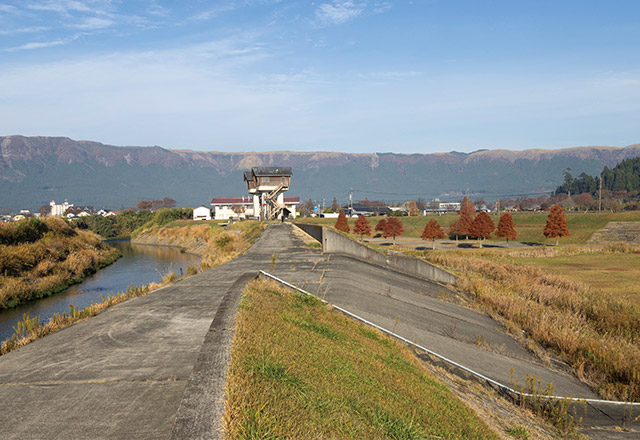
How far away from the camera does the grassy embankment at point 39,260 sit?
99.6 ft

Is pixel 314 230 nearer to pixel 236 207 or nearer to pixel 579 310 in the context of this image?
pixel 579 310

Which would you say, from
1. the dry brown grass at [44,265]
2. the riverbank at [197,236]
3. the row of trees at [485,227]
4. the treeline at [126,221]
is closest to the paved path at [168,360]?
the dry brown grass at [44,265]

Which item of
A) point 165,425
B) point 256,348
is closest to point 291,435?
point 165,425

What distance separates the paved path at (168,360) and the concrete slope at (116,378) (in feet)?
0.06

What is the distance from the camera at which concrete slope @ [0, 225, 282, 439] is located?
17.3ft

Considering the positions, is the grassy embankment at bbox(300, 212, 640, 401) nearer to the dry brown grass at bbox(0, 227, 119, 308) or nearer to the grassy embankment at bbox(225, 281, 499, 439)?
the grassy embankment at bbox(225, 281, 499, 439)

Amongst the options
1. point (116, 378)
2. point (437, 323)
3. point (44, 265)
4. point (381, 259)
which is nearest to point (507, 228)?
point (381, 259)

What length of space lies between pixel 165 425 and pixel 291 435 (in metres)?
1.52

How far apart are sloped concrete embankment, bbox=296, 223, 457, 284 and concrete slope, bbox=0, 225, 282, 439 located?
655 inches

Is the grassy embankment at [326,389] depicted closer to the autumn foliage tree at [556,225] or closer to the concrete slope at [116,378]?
the concrete slope at [116,378]

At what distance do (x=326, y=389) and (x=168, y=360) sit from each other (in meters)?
2.77

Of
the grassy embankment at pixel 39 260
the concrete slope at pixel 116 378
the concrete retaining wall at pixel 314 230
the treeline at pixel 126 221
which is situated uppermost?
the concrete slope at pixel 116 378

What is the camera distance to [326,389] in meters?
6.55

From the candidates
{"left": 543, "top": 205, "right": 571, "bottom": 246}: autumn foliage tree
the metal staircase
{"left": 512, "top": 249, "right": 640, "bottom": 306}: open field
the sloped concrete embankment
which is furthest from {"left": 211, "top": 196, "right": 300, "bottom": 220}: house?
the sloped concrete embankment
